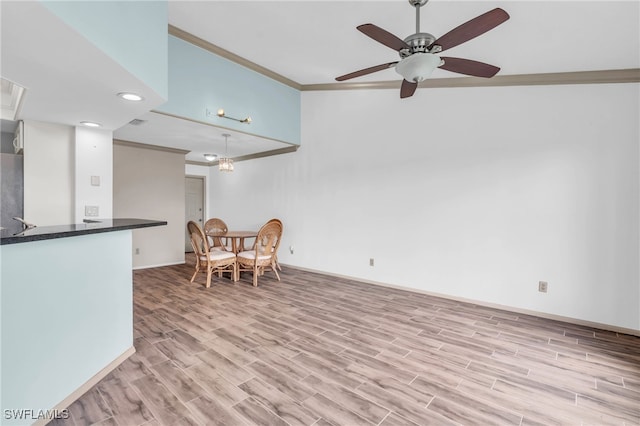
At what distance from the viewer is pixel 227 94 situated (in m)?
4.09

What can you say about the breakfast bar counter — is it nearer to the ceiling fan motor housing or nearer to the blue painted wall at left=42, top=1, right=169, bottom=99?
the blue painted wall at left=42, top=1, right=169, bottom=99

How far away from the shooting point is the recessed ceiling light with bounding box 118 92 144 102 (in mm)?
2343

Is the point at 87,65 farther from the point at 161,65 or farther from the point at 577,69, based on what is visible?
the point at 577,69

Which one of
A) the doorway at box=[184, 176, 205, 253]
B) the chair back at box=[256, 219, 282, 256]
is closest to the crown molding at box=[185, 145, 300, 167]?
the doorway at box=[184, 176, 205, 253]

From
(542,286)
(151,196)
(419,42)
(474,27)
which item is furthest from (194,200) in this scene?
(542,286)

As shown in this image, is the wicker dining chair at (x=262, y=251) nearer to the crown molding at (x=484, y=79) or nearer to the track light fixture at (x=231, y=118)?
the track light fixture at (x=231, y=118)

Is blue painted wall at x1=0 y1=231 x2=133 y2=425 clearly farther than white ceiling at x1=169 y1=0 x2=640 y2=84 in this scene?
No

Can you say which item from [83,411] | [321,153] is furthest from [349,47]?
[83,411]

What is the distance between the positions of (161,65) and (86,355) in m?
2.19

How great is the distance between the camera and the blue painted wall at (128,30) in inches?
59.9

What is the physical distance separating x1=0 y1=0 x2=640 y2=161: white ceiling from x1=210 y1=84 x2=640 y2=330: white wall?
1.69 feet

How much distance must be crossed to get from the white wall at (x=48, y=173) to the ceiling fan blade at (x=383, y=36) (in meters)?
3.29

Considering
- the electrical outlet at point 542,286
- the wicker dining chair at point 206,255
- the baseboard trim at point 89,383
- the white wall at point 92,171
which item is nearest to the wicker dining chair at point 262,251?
the wicker dining chair at point 206,255

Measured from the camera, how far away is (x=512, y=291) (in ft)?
11.5
